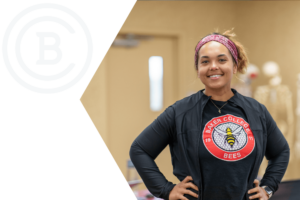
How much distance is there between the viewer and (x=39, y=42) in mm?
1984

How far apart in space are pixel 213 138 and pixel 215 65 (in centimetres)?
26

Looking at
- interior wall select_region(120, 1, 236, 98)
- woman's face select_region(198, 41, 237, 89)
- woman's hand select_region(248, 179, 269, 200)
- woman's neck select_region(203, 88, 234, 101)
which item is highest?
interior wall select_region(120, 1, 236, 98)

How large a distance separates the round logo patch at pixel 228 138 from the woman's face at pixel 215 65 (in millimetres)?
133

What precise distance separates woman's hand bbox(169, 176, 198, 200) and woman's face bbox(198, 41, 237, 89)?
36 centimetres

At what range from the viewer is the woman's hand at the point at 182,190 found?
43.4 inches

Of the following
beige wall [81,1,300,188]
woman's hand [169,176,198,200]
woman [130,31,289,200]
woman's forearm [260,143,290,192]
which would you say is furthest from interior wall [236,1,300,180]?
woman's hand [169,176,198,200]

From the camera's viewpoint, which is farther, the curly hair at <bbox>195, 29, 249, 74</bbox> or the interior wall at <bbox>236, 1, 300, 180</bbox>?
the interior wall at <bbox>236, 1, 300, 180</bbox>

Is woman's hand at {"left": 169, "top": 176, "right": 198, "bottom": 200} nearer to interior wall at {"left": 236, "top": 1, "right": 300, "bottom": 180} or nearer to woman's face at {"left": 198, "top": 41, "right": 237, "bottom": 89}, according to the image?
woman's face at {"left": 198, "top": 41, "right": 237, "bottom": 89}

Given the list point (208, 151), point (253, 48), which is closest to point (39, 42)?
point (208, 151)

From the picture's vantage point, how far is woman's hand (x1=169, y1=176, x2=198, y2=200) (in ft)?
3.62

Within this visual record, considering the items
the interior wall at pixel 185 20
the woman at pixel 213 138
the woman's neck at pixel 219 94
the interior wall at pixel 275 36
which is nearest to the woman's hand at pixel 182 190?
the woman at pixel 213 138

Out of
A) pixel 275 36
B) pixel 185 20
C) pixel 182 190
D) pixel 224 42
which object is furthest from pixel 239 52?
pixel 185 20

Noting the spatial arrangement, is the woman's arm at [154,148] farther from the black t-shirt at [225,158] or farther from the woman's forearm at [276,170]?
the woman's forearm at [276,170]

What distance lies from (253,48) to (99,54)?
5.62 ft
